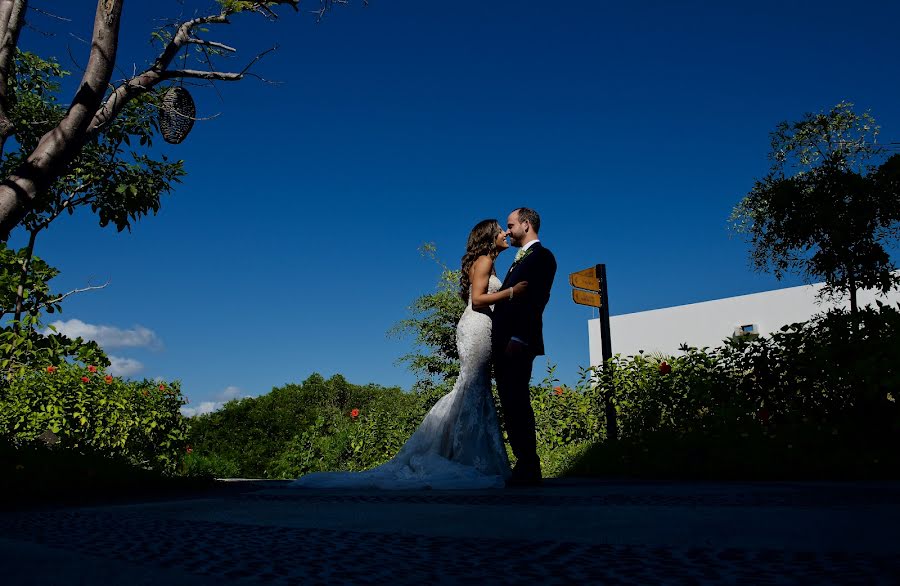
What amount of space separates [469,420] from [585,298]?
14.5 ft

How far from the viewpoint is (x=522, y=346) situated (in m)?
5.38

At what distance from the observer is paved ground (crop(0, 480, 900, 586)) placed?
171 cm

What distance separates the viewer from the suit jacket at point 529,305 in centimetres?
545

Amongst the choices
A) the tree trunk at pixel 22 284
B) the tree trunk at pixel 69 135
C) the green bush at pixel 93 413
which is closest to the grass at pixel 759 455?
the green bush at pixel 93 413

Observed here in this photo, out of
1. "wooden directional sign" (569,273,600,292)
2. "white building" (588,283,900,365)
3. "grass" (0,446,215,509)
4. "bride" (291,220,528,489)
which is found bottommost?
"grass" (0,446,215,509)

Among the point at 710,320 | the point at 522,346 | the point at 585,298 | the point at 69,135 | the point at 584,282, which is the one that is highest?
the point at 710,320

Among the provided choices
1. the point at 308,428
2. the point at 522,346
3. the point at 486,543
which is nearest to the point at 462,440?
the point at 522,346

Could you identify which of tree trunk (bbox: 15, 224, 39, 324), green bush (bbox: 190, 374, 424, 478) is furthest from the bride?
tree trunk (bbox: 15, 224, 39, 324)

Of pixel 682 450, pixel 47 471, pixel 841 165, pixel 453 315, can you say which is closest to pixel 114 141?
pixel 453 315

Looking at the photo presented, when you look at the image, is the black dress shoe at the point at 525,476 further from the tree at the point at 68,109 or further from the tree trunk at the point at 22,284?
the tree trunk at the point at 22,284

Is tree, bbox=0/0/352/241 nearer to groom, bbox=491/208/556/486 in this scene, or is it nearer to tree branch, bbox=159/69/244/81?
tree branch, bbox=159/69/244/81

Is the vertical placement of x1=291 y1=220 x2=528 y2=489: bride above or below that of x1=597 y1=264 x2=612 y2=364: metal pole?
below

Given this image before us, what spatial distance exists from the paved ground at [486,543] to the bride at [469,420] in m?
2.20

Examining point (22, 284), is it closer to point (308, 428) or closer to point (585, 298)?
point (308, 428)
